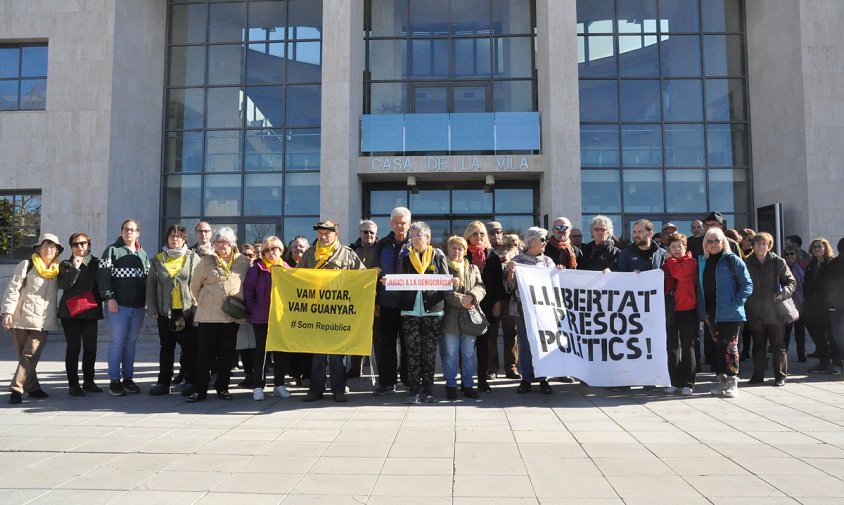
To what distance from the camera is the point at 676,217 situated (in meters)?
17.3

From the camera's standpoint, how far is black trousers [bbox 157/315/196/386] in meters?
7.18

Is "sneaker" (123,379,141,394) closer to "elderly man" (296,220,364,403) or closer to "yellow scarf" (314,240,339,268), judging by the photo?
"elderly man" (296,220,364,403)

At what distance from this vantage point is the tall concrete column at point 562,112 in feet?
51.9

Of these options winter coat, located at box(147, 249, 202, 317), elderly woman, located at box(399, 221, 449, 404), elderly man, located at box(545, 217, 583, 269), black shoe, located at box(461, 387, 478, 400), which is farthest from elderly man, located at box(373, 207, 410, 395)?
winter coat, located at box(147, 249, 202, 317)

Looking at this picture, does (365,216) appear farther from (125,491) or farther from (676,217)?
(125,491)

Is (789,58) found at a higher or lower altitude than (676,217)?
higher

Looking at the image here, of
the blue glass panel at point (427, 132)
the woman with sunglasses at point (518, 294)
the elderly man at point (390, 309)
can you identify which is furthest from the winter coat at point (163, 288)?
the blue glass panel at point (427, 132)

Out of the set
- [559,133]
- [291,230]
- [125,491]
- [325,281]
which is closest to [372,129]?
[291,230]

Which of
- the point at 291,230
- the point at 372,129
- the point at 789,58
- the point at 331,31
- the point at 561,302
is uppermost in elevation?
the point at 331,31

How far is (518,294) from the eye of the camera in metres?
7.15

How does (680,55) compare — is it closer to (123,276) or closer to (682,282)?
(682,282)

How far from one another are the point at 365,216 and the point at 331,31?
5508 millimetres

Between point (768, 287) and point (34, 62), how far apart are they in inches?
764

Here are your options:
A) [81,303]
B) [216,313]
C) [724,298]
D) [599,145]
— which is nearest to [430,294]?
[216,313]
